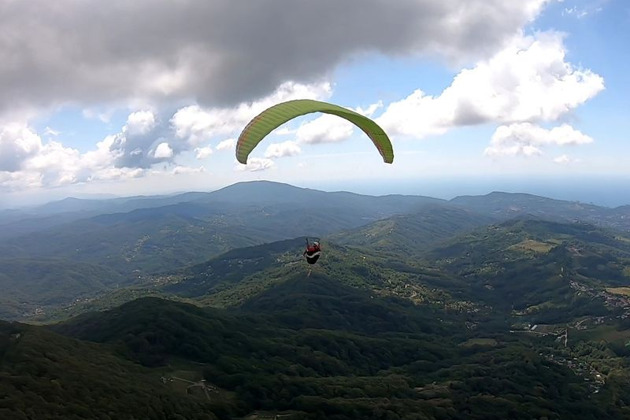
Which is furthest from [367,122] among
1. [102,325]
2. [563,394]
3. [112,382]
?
[102,325]

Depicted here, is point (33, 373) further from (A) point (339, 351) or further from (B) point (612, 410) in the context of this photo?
(B) point (612, 410)

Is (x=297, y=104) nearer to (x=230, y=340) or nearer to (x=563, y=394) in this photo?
(x=230, y=340)

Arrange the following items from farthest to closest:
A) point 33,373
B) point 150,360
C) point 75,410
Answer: point 150,360 < point 33,373 < point 75,410

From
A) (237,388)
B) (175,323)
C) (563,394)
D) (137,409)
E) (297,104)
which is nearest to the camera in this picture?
(297,104)

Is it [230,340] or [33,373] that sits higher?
[33,373]

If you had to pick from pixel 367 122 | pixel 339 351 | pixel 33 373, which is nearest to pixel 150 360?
pixel 33 373

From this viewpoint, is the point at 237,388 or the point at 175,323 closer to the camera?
the point at 237,388


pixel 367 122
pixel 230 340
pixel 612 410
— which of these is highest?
pixel 367 122
